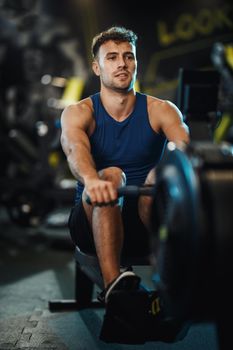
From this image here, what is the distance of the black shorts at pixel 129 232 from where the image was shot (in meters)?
1.70

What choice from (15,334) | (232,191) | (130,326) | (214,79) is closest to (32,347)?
(15,334)

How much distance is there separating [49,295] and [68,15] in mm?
4844

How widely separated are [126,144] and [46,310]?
0.91m

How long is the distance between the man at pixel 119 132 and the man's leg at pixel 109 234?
0.06 meters

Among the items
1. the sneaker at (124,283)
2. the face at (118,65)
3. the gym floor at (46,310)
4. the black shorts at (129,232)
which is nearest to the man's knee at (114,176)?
the black shorts at (129,232)

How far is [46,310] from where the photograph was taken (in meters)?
2.19

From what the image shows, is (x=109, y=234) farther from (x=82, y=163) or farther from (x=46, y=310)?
(x=46, y=310)

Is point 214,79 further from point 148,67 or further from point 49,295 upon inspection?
point 148,67

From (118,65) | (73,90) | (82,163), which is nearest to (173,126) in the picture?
(118,65)

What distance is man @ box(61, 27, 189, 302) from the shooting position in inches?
67.0

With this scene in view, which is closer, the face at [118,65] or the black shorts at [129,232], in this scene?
the black shorts at [129,232]

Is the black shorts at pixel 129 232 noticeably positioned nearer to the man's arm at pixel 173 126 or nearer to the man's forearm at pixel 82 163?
the man's forearm at pixel 82 163

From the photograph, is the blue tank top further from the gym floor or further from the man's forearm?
the gym floor

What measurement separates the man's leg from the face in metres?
0.44
